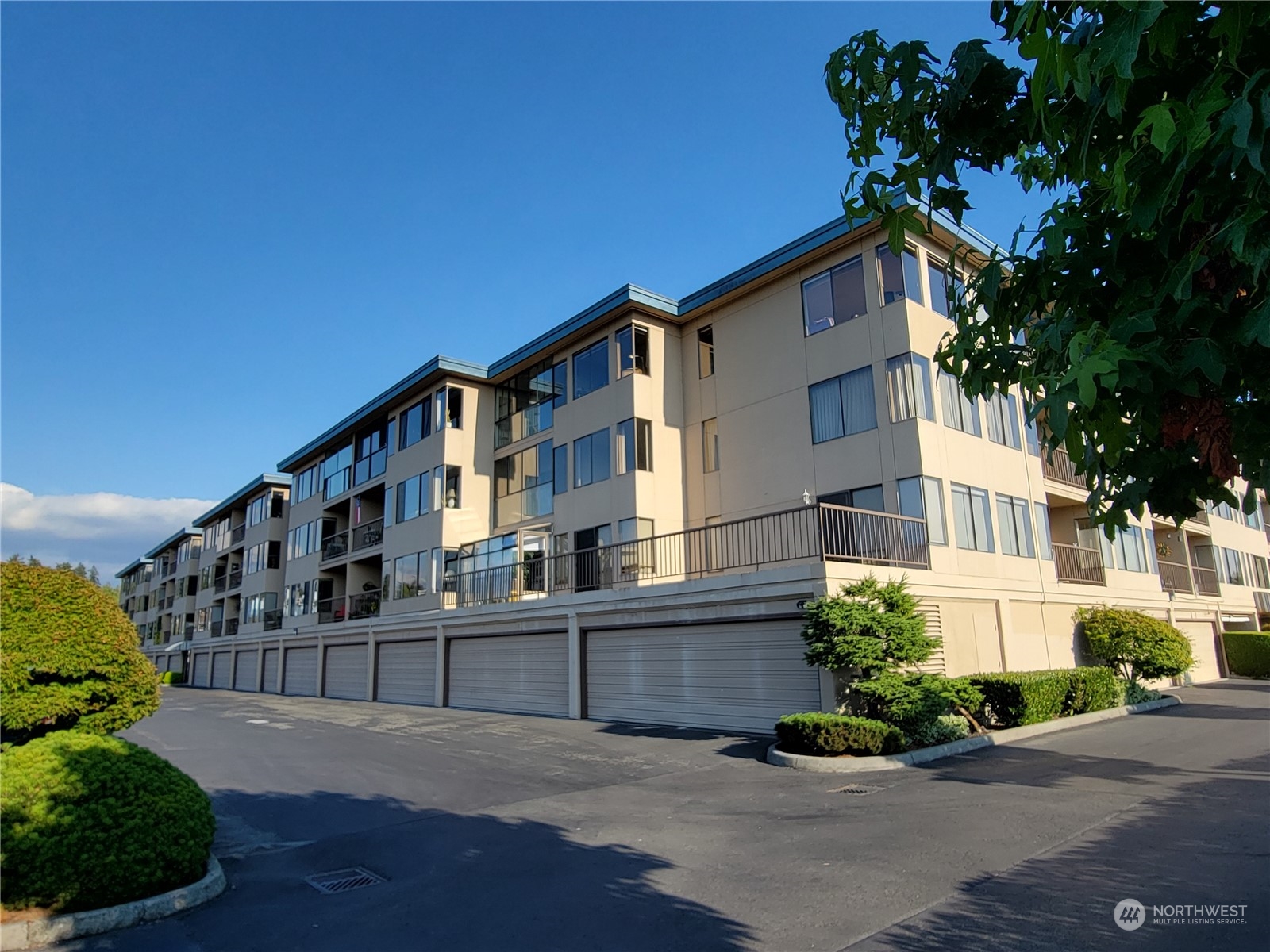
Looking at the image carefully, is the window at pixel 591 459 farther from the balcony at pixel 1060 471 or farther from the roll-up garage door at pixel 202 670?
the roll-up garage door at pixel 202 670

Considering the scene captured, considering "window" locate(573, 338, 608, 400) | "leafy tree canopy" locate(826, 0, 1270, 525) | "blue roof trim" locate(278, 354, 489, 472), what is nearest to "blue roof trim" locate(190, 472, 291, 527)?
"blue roof trim" locate(278, 354, 489, 472)

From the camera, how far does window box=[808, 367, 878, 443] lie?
739 inches

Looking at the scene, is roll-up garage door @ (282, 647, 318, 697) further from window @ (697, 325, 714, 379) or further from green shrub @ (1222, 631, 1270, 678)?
green shrub @ (1222, 631, 1270, 678)

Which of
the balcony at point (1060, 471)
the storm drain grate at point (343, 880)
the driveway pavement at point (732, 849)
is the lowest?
the storm drain grate at point (343, 880)

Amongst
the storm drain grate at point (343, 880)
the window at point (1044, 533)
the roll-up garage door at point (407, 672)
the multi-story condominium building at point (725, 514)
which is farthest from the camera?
the roll-up garage door at point (407, 672)

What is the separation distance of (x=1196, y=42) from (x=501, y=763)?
13525 mm

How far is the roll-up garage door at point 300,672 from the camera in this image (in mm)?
37375

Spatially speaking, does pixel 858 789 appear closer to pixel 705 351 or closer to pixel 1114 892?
pixel 1114 892

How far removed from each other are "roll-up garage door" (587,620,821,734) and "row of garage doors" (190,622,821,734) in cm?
2

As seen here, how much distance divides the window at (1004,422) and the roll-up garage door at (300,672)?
29978 mm

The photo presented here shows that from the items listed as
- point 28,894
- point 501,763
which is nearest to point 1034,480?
point 501,763

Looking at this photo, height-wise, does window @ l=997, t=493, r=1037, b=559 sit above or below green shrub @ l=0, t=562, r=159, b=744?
above

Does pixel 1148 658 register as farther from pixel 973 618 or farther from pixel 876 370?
pixel 876 370

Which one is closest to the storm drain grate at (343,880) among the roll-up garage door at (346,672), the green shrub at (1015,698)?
the green shrub at (1015,698)
